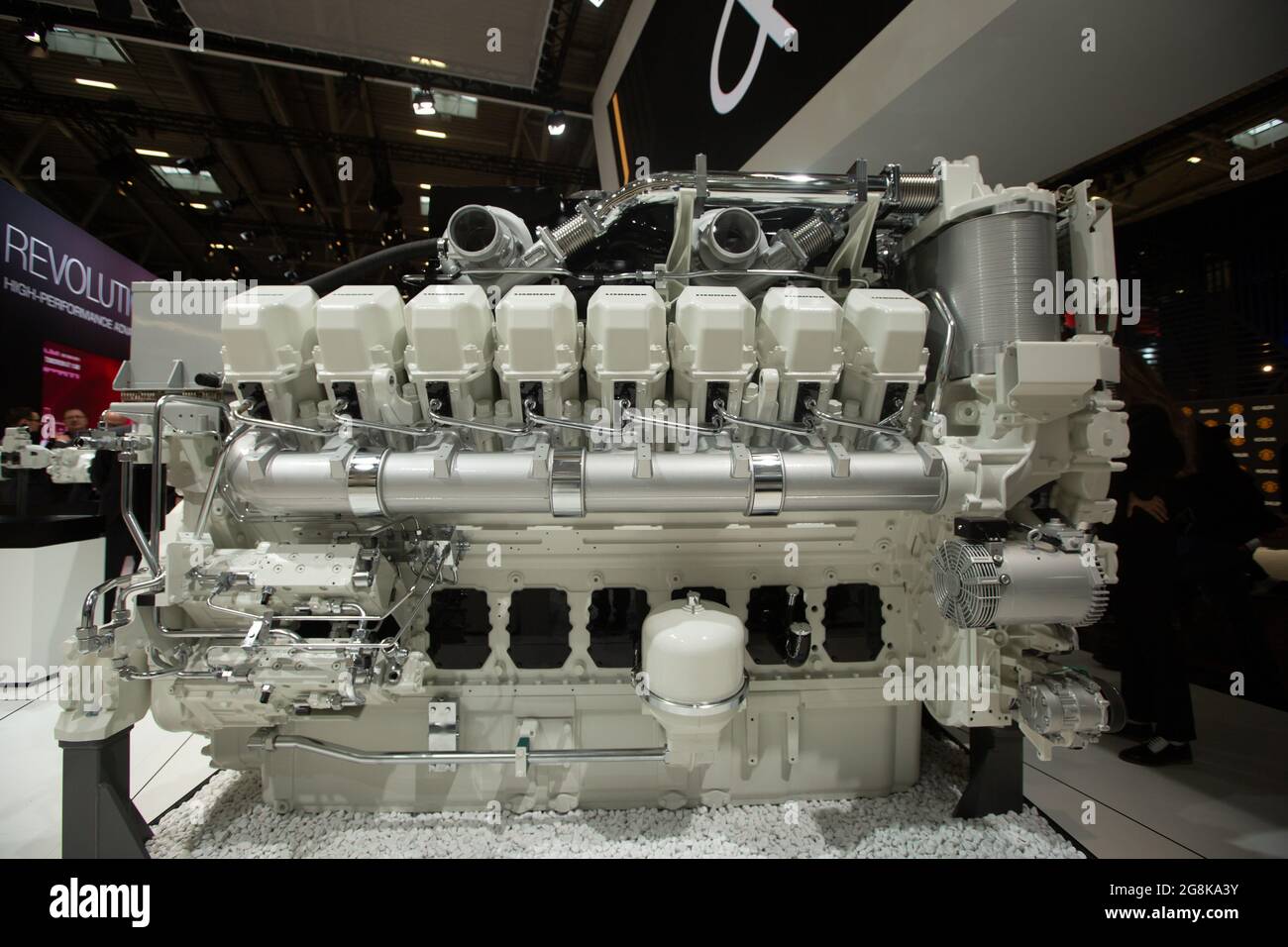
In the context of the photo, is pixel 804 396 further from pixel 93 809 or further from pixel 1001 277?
pixel 93 809

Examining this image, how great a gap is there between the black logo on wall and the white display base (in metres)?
5.29

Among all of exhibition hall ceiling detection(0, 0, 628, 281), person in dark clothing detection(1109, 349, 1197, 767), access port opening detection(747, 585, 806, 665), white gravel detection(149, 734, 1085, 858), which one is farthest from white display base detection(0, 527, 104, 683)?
person in dark clothing detection(1109, 349, 1197, 767)

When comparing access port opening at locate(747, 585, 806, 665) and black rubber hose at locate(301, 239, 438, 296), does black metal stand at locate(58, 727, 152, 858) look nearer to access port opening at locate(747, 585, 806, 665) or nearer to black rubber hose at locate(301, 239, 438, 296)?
black rubber hose at locate(301, 239, 438, 296)

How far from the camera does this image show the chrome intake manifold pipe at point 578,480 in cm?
179

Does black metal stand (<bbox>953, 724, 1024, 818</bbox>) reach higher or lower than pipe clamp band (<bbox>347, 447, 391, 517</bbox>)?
lower

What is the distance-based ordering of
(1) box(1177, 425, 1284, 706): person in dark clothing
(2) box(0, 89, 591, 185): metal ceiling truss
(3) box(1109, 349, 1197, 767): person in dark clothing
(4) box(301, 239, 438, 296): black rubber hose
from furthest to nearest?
(2) box(0, 89, 591, 185): metal ceiling truss → (1) box(1177, 425, 1284, 706): person in dark clothing → (3) box(1109, 349, 1197, 767): person in dark clothing → (4) box(301, 239, 438, 296): black rubber hose

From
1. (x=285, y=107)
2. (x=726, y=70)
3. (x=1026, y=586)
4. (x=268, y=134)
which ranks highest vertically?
(x=285, y=107)

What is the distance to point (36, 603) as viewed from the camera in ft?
12.3

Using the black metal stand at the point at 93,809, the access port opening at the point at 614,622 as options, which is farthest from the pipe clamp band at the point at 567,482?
the black metal stand at the point at 93,809

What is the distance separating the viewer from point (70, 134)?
6656 millimetres

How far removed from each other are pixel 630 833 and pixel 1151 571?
2.94 meters

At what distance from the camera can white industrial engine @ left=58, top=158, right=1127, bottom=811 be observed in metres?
1.80

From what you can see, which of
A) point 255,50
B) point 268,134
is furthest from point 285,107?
point 255,50

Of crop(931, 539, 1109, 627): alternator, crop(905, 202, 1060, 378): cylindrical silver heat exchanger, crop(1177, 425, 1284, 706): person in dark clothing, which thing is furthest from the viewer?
crop(1177, 425, 1284, 706): person in dark clothing
